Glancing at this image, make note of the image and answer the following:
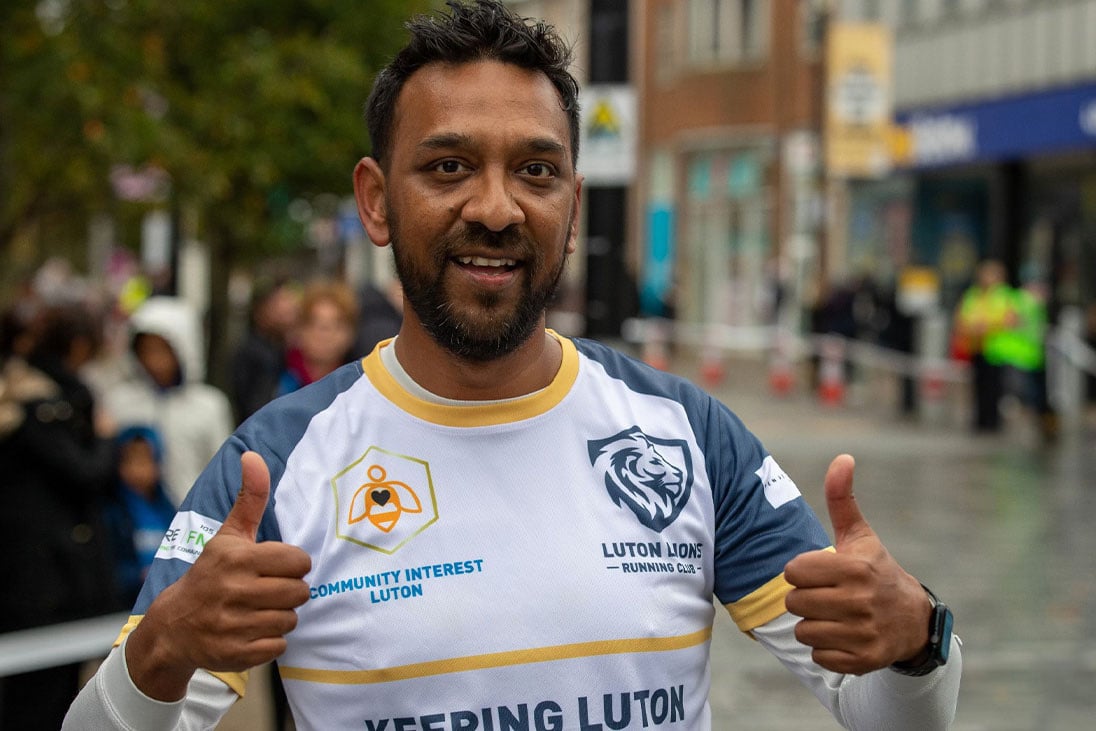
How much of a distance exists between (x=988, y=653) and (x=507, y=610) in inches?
253

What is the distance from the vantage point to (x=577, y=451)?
110 inches

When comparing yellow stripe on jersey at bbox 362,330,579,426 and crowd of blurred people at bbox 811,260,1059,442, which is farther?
crowd of blurred people at bbox 811,260,1059,442

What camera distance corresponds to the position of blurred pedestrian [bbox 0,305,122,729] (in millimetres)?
6230

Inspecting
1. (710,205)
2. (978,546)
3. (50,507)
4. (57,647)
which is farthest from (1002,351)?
(710,205)

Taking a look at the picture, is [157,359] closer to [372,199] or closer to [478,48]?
[372,199]

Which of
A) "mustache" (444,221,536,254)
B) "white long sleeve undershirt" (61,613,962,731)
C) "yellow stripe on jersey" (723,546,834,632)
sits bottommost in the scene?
"white long sleeve undershirt" (61,613,962,731)

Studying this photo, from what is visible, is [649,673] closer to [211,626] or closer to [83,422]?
[211,626]

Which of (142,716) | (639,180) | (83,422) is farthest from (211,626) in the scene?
(639,180)

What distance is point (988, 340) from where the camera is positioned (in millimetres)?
20000

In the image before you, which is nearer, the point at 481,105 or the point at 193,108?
the point at 481,105

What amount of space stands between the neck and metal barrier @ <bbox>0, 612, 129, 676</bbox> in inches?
114

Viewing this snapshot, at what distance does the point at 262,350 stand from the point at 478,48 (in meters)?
6.91

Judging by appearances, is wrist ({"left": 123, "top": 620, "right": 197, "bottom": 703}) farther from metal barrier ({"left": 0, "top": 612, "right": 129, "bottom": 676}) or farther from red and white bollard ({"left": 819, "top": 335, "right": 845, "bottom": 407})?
red and white bollard ({"left": 819, "top": 335, "right": 845, "bottom": 407})

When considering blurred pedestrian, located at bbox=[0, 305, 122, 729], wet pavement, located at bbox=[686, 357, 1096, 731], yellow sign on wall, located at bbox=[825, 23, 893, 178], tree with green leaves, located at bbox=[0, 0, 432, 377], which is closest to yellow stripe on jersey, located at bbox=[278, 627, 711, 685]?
blurred pedestrian, located at bbox=[0, 305, 122, 729]
